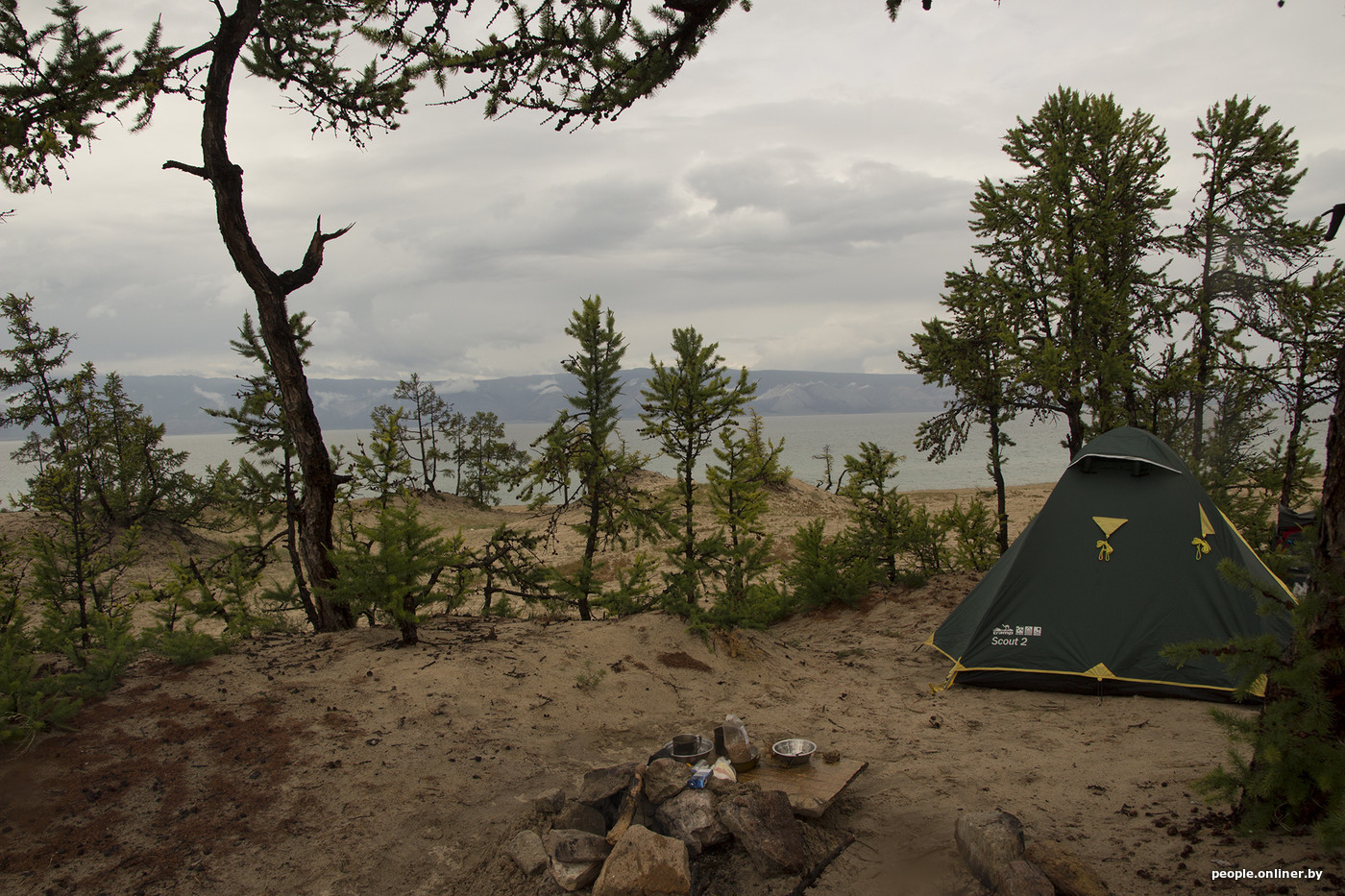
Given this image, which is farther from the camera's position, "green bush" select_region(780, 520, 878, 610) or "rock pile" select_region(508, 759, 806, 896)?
"green bush" select_region(780, 520, 878, 610)

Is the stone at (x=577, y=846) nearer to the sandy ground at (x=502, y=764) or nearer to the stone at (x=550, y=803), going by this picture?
the sandy ground at (x=502, y=764)

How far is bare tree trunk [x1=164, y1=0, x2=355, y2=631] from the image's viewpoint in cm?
839

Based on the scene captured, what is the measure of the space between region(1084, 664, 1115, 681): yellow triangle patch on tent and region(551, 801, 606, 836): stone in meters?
6.39

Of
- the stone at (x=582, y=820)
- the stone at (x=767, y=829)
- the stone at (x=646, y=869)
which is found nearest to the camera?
the stone at (x=646, y=869)

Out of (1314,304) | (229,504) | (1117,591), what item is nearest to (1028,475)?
(1314,304)

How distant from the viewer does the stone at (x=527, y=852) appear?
436cm

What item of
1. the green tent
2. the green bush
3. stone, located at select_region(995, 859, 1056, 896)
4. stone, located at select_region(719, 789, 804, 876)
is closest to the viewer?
stone, located at select_region(995, 859, 1056, 896)

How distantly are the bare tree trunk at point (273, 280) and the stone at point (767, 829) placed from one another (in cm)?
577

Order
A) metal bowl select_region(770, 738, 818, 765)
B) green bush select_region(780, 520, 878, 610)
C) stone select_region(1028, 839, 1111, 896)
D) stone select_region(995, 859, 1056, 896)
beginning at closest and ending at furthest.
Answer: stone select_region(995, 859, 1056, 896)
stone select_region(1028, 839, 1111, 896)
metal bowl select_region(770, 738, 818, 765)
green bush select_region(780, 520, 878, 610)

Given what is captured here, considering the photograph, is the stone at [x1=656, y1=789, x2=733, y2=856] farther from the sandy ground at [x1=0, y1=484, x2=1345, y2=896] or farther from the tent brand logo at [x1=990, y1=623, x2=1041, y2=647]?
the tent brand logo at [x1=990, y1=623, x2=1041, y2=647]

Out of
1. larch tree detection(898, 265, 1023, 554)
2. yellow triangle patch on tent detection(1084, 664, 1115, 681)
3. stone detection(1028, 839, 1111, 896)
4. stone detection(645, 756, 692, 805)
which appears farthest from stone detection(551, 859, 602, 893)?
larch tree detection(898, 265, 1023, 554)

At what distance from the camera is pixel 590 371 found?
419 inches

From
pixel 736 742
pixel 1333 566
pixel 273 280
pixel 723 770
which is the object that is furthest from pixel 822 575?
pixel 273 280

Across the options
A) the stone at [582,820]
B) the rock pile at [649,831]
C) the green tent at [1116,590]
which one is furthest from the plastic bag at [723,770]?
the green tent at [1116,590]
